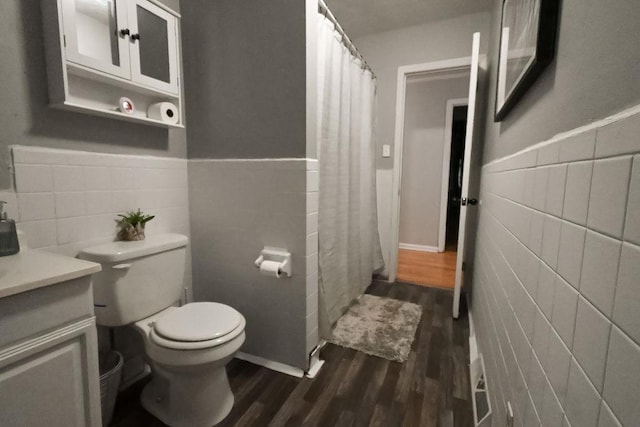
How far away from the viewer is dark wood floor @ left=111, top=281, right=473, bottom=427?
125 cm

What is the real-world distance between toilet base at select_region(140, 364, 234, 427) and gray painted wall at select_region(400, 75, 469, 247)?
3.28 metres

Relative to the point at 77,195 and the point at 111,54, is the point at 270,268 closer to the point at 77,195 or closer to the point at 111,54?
the point at 77,195

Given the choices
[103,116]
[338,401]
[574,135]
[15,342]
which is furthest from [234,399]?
[574,135]

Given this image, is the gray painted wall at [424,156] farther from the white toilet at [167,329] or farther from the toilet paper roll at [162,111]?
the white toilet at [167,329]

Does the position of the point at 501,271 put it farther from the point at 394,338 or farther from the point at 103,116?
the point at 103,116

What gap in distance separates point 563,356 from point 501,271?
2.17 feet

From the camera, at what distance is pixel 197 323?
1.21 m

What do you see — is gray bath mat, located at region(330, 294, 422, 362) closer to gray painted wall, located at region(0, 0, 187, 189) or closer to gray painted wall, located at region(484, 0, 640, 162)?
gray painted wall, located at region(484, 0, 640, 162)

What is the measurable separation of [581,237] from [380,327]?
1.68 m

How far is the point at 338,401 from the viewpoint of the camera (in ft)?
4.42

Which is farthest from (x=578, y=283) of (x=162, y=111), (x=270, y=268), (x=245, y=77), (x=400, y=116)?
(x=400, y=116)

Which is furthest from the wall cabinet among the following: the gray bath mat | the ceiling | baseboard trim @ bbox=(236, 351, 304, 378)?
the gray bath mat

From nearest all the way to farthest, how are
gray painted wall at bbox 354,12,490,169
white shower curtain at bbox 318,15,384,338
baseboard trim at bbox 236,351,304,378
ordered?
baseboard trim at bbox 236,351,304,378 < white shower curtain at bbox 318,15,384,338 < gray painted wall at bbox 354,12,490,169

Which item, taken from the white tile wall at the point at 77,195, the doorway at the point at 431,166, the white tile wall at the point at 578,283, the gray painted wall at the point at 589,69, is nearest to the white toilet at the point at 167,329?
the white tile wall at the point at 77,195
